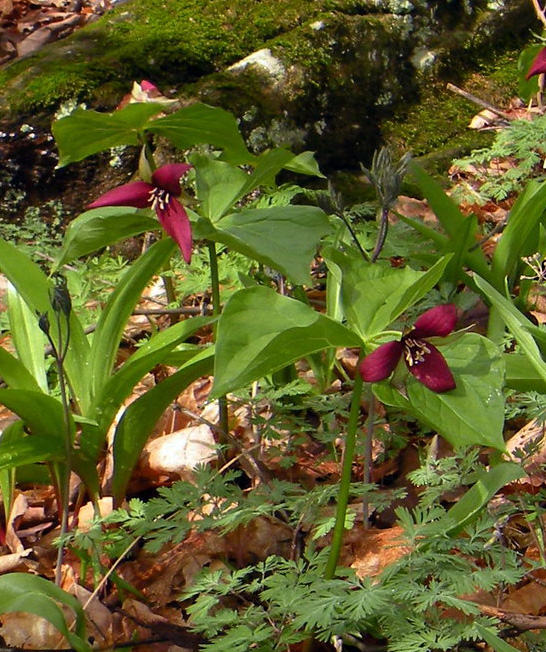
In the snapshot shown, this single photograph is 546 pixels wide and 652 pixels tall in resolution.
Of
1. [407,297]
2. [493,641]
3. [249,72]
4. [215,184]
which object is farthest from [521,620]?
[249,72]

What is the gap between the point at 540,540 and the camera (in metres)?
1.51

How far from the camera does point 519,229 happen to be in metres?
2.29

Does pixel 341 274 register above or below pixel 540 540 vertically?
above

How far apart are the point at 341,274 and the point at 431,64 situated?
9.39 ft

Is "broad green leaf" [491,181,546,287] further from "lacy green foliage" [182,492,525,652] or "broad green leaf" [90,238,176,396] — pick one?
"lacy green foliage" [182,492,525,652]

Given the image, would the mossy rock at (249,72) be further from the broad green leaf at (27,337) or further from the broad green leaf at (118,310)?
the broad green leaf at (118,310)

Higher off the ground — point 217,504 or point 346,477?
point 346,477

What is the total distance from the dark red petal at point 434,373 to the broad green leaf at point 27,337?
1082mm

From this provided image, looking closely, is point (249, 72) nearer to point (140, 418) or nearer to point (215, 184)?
point (215, 184)

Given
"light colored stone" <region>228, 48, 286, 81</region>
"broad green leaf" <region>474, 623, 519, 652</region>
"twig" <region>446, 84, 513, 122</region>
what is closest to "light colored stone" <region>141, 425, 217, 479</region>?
"broad green leaf" <region>474, 623, 519, 652</region>

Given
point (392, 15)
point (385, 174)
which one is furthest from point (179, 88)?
point (385, 174)

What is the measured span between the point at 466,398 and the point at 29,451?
0.94 meters

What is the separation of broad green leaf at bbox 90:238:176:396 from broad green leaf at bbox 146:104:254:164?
25cm

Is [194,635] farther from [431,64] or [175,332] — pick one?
[431,64]
